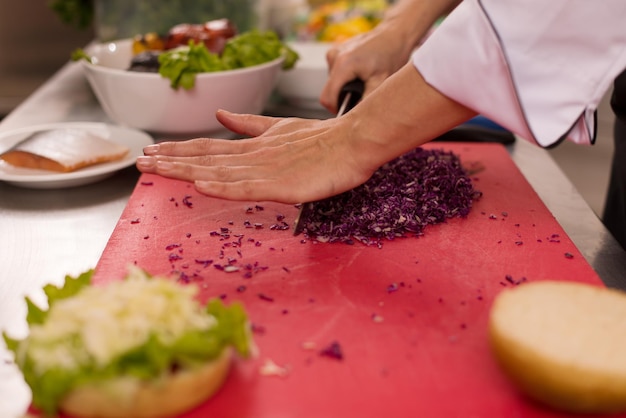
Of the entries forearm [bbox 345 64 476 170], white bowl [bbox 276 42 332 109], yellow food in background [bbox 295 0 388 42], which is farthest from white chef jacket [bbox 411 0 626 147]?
yellow food in background [bbox 295 0 388 42]

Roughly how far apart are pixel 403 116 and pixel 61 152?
2.85ft

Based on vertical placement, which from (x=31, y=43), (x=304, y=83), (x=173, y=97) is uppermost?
(x=173, y=97)

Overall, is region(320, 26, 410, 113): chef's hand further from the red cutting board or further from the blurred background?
the blurred background

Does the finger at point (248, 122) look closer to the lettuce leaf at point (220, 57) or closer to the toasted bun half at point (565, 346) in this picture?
the lettuce leaf at point (220, 57)

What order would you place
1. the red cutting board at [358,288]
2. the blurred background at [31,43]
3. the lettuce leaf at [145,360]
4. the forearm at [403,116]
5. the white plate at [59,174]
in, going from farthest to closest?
the blurred background at [31,43] < the white plate at [59,174] < the forearm at [403,116] < the red cutting board at [358,288] < the lettuce leaf at [145,360]

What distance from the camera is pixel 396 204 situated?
1.40m

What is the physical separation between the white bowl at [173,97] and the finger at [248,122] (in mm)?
321

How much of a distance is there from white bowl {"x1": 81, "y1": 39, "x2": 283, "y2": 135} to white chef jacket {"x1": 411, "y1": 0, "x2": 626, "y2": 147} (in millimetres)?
869

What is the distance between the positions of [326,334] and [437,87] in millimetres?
512

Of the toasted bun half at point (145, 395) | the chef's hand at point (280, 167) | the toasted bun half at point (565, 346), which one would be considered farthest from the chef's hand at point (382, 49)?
the toasted bun half at point (145, 395)

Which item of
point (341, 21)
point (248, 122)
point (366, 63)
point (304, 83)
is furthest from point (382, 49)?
point (341, 21)

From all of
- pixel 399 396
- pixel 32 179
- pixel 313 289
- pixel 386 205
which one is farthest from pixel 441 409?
pixel 32 179

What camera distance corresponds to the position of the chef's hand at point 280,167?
4.22 feet

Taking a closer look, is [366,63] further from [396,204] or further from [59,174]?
[59,174]
